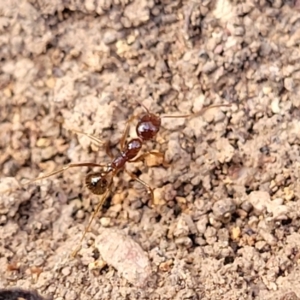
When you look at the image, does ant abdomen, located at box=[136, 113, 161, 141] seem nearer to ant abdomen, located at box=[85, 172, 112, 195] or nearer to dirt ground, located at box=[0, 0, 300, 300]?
dirt ground, located at box=[0, 0, 300, 300]

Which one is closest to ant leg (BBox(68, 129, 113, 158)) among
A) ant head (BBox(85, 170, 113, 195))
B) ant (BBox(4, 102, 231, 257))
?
ant (BBox(4, 102, 231, 257))

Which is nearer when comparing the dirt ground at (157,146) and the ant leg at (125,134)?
the dirt ground at (157,146)

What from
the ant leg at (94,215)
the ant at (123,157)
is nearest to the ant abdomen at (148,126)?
the ant at (123,157)

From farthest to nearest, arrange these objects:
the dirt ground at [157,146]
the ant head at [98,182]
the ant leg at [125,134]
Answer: the ant leg at [125,134], the ant head at [98,182], the dirt ground at [157,146]

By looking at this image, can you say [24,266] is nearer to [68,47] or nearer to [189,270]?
[189,270]

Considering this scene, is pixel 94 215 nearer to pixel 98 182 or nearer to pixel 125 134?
pixel 98 182

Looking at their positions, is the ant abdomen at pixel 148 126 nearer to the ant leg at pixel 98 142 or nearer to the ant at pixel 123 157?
the ant at pixel 123 157
